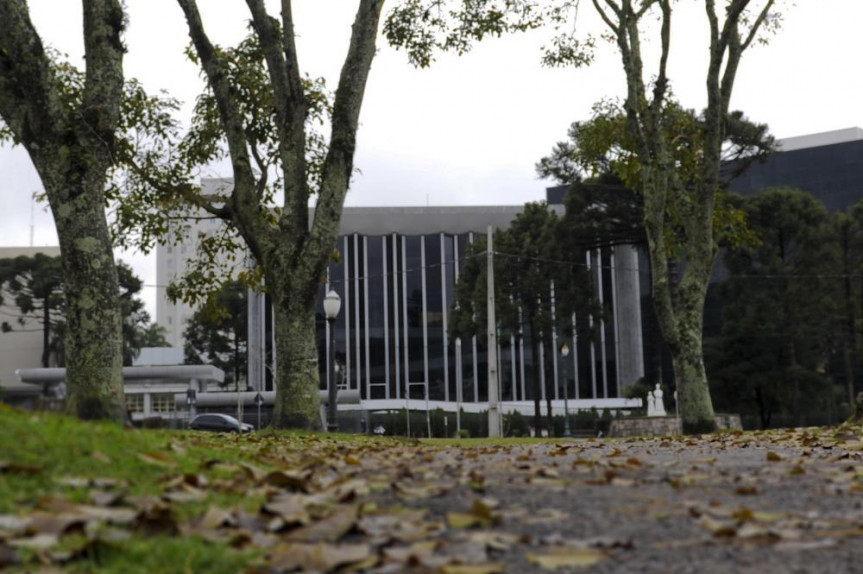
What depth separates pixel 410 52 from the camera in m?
16.9

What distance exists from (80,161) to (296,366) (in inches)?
185

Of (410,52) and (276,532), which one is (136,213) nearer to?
(410,52)

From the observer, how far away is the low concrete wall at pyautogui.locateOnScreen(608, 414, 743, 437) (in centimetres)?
3148

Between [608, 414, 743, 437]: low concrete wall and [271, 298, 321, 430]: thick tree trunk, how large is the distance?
19186mm

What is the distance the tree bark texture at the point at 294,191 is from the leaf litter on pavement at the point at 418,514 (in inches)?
331

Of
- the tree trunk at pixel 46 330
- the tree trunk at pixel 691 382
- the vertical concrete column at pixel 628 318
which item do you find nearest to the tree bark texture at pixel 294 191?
the tree trunk at pixel 691 382

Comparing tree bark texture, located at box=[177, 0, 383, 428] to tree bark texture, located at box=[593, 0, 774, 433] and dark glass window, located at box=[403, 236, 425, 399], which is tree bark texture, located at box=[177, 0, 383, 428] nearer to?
tree bark texture, located at box=[593, 0, 774, 433]

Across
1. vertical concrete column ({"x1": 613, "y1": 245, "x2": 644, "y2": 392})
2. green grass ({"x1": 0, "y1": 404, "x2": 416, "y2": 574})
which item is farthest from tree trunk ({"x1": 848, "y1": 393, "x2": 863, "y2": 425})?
vertical concrete column ({"x1": 613, "y1": 245, "x2": 644, "y2": 392})

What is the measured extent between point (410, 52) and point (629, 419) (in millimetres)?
19880

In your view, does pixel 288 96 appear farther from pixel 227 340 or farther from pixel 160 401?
pixel 227 340

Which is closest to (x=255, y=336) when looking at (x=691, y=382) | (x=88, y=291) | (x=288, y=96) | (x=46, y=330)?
(x=46, y=330)

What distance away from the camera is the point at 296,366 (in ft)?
45.3

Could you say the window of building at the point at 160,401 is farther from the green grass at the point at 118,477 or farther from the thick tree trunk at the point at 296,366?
the green grass at the point at 118,477

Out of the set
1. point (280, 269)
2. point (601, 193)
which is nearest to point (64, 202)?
point (280, 269)
